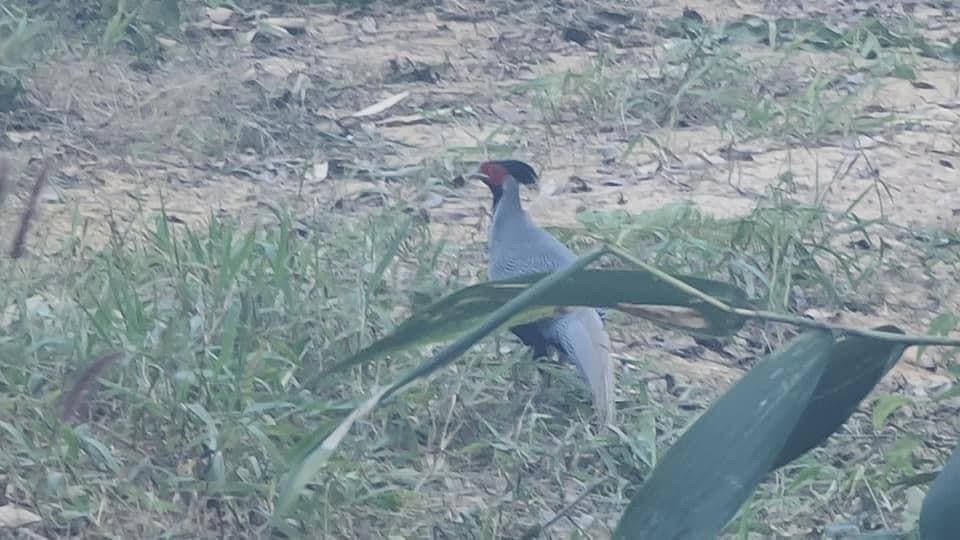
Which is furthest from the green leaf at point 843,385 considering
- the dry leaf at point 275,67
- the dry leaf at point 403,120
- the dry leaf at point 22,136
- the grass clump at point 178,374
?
the dry leaf at point 275,67

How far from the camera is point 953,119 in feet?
17.5

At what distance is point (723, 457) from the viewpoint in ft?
3.00

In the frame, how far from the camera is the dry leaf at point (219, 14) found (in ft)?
18.9

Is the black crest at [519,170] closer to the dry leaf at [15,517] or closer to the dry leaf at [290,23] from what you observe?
the dry leaf at [15,517]

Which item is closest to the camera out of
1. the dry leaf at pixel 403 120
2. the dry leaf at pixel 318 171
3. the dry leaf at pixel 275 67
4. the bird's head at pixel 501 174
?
the bird's head at pixel 501 174

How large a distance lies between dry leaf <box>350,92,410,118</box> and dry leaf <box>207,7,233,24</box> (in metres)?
0.83

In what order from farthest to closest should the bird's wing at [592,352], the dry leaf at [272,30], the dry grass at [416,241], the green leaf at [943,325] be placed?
the dry leaf at [272,30] → the green leaf at [943,325] → the bird's wing at [592,352] → the dry grass at [416,241]

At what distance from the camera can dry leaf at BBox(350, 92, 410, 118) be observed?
5098 mm

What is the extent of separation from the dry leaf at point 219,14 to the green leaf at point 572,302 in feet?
16.0

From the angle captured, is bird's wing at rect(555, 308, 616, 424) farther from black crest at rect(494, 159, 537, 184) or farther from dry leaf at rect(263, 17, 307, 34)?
dry leaf at rect(263, 17, 307, 34)

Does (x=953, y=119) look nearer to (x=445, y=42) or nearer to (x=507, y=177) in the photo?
(x=445, y=42)

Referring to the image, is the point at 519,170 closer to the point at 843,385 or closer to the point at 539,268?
the point at 539,268

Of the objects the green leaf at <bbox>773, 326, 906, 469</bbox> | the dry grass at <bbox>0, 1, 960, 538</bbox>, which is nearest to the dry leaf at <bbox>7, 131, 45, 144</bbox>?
the dry grass at <bbox>0, 1, 960, 538</bbox>

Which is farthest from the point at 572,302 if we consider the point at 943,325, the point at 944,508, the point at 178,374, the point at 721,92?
the point at 721,92
